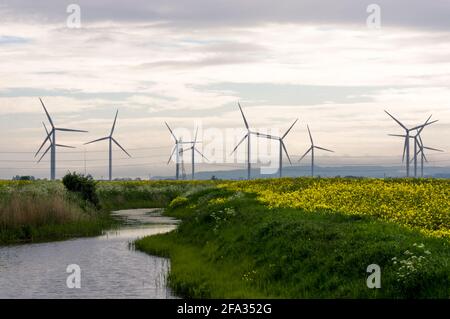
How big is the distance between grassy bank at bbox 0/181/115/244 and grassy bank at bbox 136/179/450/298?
824cm

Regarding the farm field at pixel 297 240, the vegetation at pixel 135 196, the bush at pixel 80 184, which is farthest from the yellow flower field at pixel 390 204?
the vegetation at pixel 135 196

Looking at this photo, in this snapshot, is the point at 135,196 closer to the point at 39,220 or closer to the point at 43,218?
the point at 43,218

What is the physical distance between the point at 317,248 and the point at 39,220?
1060 inches

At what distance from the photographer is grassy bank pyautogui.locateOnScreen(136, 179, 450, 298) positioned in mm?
19703

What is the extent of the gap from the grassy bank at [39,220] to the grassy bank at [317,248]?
8.24 meters

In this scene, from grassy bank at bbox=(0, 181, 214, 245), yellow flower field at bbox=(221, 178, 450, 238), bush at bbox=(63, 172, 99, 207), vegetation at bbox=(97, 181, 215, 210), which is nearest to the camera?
yellow flower field at bbox=(221, 178, 450, 238)

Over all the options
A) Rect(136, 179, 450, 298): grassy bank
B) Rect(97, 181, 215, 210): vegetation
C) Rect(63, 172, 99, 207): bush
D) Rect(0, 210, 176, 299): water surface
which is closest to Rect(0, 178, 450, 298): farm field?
Rect(136, 179, 450, 298): grassy bank

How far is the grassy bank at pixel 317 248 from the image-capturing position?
1970 cm

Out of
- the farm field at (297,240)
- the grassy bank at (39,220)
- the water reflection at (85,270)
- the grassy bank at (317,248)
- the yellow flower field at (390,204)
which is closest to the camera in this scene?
the grassy bank at (317,248)

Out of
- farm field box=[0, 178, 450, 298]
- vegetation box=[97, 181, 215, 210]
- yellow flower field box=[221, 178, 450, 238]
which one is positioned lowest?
vegetation box=[97, 181, 215, 210]

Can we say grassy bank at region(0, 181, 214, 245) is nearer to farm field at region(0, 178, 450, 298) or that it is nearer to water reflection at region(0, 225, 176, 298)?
farm field at region(0, 178, 450, 298)

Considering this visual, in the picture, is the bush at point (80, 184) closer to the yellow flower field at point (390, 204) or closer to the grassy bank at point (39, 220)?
the grassy bank at point (39, 220)

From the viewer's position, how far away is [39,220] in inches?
1804
